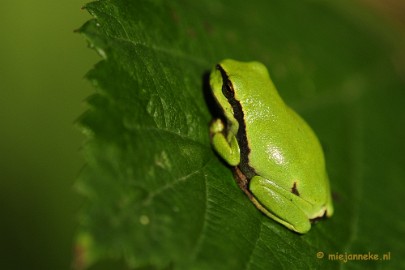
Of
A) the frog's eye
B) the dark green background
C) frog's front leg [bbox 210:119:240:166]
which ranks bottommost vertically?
the dark green background

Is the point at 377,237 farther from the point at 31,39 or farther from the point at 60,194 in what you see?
the point at 31,39

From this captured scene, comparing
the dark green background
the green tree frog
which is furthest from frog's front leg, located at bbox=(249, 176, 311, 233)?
the dark green background

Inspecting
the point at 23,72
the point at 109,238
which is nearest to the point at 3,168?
the point at 23,72

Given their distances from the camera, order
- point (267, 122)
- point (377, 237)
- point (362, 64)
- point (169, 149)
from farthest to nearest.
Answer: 1. point (362, 64)
2. point (377, 237)
3. point (267, 122)
4. point (169, 149)

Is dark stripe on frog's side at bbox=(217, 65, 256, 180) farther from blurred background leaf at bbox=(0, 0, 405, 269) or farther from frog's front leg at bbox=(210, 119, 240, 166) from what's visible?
blurred background leaf at bbox=(0, 0, 405, 269)

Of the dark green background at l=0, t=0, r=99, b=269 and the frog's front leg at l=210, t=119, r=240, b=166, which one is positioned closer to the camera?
the frog's front leg at l=210, t=119, r=240, b=166

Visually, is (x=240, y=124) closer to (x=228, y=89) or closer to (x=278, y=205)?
(x=228, y=89)

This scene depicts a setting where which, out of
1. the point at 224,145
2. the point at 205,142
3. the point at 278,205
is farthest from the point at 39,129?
the point at 278,205
